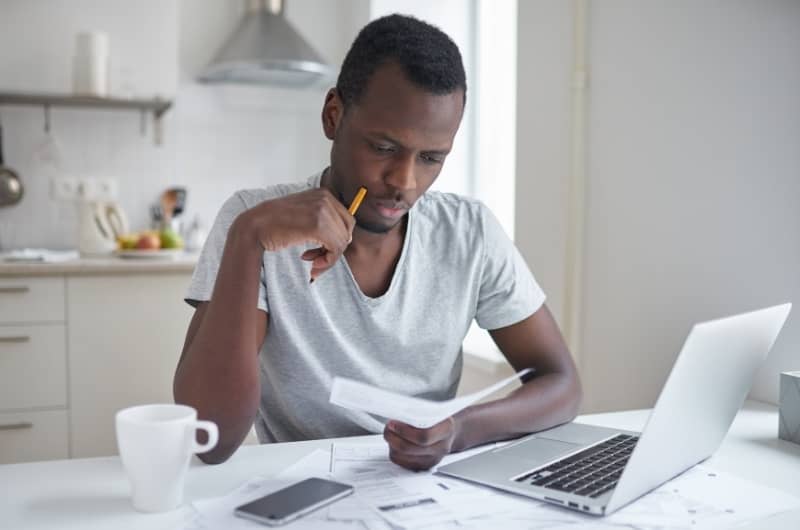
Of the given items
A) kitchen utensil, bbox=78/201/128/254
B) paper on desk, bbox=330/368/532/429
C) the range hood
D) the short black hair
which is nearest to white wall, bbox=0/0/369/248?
the range hood

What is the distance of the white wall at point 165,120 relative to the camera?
116 inches

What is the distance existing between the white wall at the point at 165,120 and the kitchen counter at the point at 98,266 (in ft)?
1.84

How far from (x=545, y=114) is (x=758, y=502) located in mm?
1310

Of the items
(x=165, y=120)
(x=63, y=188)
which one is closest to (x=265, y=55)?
(x=165, y=120)

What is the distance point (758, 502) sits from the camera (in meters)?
0.85

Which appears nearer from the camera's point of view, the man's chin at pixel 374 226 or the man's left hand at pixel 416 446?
the man's left hand at pixel 416 446

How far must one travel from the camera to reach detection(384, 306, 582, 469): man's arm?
0.92 meters

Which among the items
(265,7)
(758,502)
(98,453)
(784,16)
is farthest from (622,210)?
(265,7)

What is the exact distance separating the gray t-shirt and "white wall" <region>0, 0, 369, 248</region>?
2.04m

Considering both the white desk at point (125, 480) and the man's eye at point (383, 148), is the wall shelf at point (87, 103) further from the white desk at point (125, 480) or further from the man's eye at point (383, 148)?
the white desk at point (125, 480)

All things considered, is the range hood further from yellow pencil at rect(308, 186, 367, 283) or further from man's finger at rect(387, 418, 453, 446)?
man's finger at rect(387, 418, 453, 446)

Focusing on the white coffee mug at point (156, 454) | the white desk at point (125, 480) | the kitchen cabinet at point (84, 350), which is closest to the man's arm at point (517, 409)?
the white desk at point (125, 480)

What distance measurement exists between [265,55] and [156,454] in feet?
8.08

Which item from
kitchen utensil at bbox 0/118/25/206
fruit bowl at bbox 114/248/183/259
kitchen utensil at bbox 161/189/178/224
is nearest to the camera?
fruit bowl at bbox 114/248/183/259
